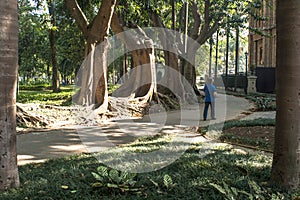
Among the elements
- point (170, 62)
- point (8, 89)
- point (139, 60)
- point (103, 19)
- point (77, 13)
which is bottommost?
point (8, 89)

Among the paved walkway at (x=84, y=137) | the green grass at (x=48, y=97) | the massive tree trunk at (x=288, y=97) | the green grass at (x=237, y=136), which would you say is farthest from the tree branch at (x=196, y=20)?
the massive tree trunk at (x=288, y=97)

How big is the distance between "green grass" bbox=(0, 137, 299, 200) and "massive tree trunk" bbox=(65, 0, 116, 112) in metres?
6.82

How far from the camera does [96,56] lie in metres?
12.8

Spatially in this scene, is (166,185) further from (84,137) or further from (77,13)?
(77,13)

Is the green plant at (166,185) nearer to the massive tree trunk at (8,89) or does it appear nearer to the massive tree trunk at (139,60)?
the massive tree trunk at (8,89)

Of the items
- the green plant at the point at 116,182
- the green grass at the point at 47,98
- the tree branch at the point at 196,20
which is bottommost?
the green plant at the point at 116,182

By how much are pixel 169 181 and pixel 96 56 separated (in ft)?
31.4

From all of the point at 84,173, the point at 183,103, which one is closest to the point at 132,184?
A: the point at 84,173

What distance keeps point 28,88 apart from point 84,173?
3127 cm

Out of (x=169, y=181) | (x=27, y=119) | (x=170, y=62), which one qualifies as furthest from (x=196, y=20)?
(x=169, y=181)

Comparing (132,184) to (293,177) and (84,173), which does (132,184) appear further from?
(293,177)

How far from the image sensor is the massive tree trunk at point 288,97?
12.9 feet

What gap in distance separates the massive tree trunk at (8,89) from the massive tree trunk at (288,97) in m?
3.29

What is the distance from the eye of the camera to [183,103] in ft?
58.3
